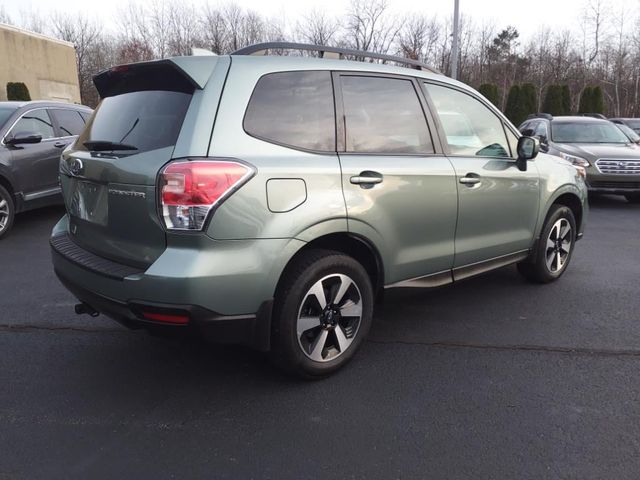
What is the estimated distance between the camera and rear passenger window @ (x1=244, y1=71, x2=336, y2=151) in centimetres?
279

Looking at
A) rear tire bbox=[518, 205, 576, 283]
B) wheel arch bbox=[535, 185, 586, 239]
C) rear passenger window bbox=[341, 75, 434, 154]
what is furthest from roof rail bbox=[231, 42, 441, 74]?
rear tire bbox=[518, 205, 576, 283]

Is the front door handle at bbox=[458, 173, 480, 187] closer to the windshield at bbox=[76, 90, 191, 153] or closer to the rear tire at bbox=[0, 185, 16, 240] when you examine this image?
the windshield at bbox=[76, 90, 191, 153]

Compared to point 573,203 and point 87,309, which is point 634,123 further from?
point 87,309

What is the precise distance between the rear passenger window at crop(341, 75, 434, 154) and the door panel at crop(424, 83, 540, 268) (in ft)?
0.72

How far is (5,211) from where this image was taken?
671 cm

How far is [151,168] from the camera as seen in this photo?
259 cm

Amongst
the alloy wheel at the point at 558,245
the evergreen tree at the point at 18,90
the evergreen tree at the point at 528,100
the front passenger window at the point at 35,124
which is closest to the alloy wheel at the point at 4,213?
the front passenger window at the point at 35,124

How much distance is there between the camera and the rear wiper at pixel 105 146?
9.43 feet

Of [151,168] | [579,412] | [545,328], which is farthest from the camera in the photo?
[545,328]

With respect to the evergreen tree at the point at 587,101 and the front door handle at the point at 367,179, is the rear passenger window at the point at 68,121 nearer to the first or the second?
the front door handle at the point at 367,179

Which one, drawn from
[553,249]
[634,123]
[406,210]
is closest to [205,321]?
[406,210]

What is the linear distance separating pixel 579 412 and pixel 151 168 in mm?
2555

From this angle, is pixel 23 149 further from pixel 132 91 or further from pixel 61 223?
pixel 132 91

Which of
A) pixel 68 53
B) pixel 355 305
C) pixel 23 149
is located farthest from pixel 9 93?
pixel 355 305
